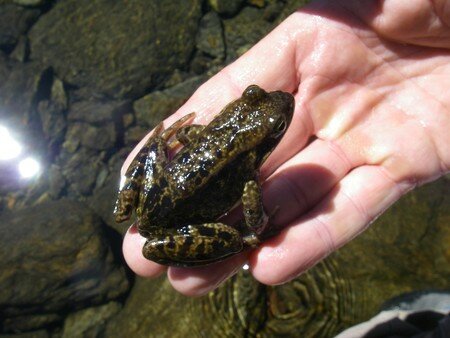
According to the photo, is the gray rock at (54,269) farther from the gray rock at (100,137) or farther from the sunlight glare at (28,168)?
the gray rock at (100,137)

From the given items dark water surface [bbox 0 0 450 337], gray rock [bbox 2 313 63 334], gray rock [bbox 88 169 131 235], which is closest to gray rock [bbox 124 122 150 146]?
dark water surface [bbox 0 0 450 337]

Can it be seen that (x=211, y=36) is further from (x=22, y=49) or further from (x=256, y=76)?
(x=256, y=76)

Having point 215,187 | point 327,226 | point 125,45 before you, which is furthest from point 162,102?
point 327,226

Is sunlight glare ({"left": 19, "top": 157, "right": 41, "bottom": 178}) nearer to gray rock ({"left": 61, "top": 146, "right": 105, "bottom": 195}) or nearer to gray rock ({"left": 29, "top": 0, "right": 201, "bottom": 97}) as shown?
gray rock ({"left": 61, "top": 146, "right": 105, "bottom": 195})

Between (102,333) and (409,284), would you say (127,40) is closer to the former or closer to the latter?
(102,333)

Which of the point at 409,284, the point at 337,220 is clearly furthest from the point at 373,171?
the point at 409,284

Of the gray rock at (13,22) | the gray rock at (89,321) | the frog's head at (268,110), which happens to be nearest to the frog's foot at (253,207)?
the frog's head at (268,110)

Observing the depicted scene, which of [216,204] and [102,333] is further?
[102,333]
